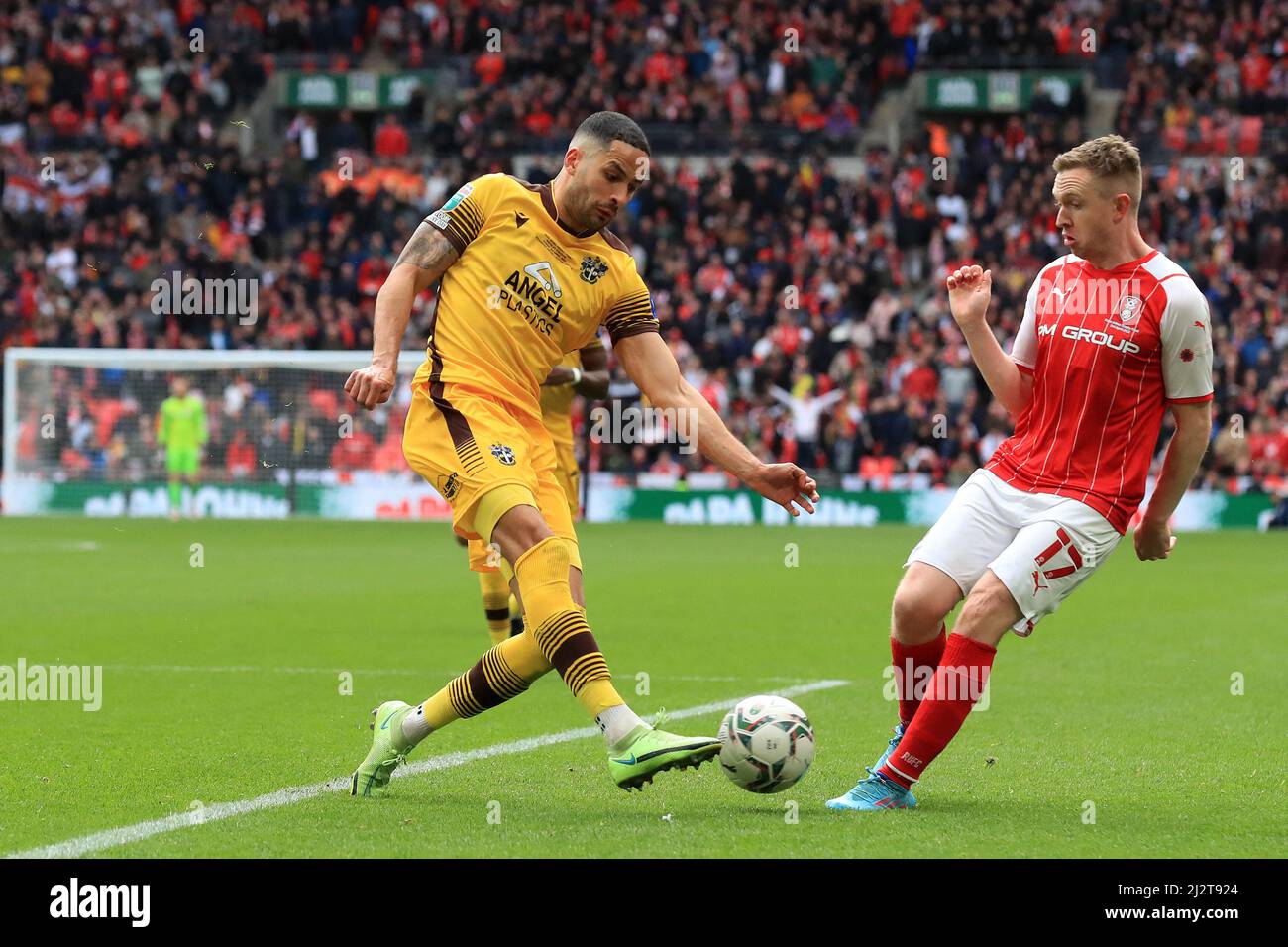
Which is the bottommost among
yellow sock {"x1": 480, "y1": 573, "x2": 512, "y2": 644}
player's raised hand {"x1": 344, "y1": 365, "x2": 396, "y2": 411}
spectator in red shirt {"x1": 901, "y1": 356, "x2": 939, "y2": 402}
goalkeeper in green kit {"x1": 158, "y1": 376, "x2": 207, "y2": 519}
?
goalkeeper in green kit {"x1": 158, "y1": 376, "x2": 207, "y2": 519}

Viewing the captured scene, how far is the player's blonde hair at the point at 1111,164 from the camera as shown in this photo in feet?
19.8

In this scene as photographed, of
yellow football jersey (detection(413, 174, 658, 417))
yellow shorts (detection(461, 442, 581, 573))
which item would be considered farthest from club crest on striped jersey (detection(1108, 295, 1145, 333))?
yellow shorts (detection(461, 442, 581, 573))

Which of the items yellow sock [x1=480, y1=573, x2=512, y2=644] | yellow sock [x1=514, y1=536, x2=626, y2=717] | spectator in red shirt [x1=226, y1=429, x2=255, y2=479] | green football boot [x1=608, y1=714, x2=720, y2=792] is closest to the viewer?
green football boot [x1=608, y1=714, x2=720, y2=792]

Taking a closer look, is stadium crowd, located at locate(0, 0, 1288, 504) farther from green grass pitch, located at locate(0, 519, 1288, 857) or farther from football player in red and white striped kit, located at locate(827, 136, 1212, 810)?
football player in red and white striped kit, located at locate(827, 136, 1212, 810)

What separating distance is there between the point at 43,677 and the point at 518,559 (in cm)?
442

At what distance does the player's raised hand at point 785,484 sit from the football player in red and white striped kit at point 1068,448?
0.43m

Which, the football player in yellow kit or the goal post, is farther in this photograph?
the goal post

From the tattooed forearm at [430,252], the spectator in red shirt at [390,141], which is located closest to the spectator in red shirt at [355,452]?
the spectator in red shirt at [390,141]

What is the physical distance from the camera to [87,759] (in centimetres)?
692

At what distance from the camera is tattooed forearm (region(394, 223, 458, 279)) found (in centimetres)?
620

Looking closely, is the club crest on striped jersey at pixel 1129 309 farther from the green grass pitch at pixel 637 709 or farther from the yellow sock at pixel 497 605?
the yellow sock at pixel 497 605

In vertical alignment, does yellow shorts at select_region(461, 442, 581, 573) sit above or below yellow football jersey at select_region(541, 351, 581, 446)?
below

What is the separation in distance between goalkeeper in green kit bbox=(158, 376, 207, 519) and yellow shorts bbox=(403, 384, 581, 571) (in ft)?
64.9

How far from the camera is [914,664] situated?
642 centimetres
